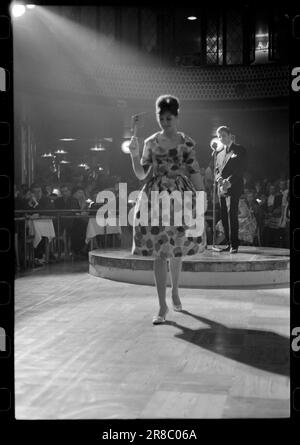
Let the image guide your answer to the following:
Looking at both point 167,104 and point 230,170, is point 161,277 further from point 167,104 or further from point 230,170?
point 230,170


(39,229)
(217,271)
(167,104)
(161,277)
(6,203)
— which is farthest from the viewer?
(39,229)

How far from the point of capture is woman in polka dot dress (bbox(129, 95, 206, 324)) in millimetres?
3785

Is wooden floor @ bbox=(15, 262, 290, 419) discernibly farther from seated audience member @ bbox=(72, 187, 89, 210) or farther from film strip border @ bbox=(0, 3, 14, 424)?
seated audience member @ bbox=(72, 187, 89, 210)

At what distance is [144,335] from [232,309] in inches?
44.2

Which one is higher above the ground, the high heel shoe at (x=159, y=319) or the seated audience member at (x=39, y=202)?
the seated audience member at (x=39, y=202)

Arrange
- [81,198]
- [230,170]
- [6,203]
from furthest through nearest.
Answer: [81,198] → [230,170] → [6,203]

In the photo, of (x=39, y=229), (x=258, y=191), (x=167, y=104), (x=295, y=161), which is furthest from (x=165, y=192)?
(x=258, y=191)

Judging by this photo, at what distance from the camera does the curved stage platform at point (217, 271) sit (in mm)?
5691

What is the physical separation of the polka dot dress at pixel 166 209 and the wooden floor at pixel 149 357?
1.81 ft

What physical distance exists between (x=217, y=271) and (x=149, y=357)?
2.69 m

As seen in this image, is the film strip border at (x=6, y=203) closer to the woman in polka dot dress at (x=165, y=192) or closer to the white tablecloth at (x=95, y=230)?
the woman in polka dot dress at (x=165, y=192)

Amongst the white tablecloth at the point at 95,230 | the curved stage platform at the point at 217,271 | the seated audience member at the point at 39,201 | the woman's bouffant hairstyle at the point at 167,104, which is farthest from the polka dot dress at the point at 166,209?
the seated audience member at the point at 39,201

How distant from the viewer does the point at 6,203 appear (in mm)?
1678
